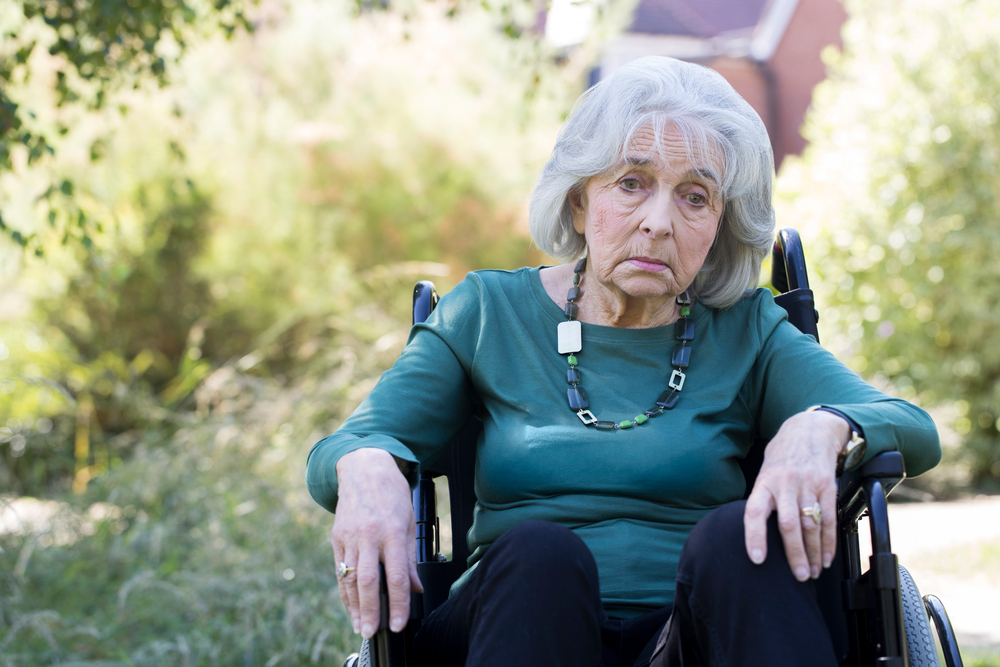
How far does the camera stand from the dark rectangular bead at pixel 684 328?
1.71 metres

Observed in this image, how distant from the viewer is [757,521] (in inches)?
47.3

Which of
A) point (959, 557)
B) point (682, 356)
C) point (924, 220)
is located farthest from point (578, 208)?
point (924, 220)

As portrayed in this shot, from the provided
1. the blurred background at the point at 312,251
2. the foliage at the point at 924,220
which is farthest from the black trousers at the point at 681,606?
the foliage at the point at 924,220

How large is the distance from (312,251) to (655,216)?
20.1 feet

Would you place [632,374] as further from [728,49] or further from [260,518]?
[728,49]

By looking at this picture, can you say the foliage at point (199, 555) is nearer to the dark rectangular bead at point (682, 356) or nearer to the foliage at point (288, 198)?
the dark rectangular bead at point (682, 356)

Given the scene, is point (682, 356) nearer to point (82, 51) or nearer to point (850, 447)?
point (850, 447)

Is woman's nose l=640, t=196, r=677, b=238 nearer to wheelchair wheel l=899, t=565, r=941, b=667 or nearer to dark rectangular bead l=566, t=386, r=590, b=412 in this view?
dark rectangular bead l=566, t=386, r=590, b=412

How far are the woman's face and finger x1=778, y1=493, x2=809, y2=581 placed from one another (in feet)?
1.88

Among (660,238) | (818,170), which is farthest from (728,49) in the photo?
(660,238)

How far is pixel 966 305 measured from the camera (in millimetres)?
6445

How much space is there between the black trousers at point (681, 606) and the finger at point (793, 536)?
12mm

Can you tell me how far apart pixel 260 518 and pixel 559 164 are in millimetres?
2281

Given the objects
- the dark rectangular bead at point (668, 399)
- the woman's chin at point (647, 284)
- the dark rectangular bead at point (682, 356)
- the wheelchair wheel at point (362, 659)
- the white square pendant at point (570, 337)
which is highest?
the woman's chin at point (647, 284)
